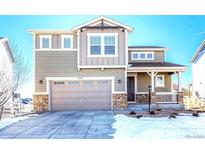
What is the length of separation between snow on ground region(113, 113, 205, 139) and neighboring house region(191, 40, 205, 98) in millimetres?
764

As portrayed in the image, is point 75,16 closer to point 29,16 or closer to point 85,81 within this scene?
point 29,16

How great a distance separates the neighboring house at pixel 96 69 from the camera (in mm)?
10000

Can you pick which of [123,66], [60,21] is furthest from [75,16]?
[123,66]

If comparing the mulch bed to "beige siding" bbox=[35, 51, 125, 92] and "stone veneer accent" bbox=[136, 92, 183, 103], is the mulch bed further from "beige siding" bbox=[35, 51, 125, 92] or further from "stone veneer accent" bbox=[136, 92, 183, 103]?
"beige siding" bbox=[35, 51, 125, 92]

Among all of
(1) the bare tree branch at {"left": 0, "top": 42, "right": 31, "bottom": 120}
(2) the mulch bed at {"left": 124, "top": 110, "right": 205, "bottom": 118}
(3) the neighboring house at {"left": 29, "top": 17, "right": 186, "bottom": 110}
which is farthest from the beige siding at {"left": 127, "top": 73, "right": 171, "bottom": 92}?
(1) the bare tree branch at {"left": 0, "top": 42, "right": 31, "bottom": 120}

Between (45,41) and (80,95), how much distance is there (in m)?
2.04

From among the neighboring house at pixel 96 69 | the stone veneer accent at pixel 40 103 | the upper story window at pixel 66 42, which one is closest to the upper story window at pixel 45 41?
the neighboring house at pixel 96 69

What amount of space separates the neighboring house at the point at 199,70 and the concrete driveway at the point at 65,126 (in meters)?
2.45

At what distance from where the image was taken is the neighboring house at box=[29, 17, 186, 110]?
32.8 feet

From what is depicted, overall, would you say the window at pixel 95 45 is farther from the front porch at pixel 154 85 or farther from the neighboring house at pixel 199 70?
the neighboring house at pixel 199 70

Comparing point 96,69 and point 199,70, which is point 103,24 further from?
point 199,70

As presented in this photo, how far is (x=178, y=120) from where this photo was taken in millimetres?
9109
